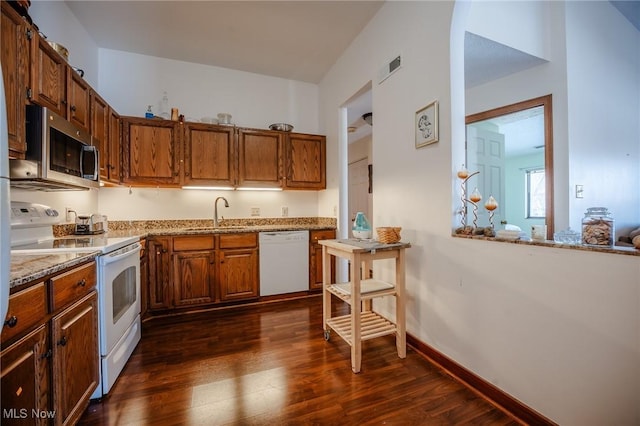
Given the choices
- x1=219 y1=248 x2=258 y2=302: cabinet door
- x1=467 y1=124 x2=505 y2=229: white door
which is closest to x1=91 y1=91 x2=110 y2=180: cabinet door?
x1=219 y1=248 x2=258 y2=302: cabinet door

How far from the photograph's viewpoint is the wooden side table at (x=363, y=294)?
173 cm

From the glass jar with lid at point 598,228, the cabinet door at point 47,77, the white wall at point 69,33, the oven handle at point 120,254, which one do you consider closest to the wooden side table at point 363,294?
the glass jar with lid at point 598,228

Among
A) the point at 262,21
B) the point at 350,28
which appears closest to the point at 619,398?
the point at 350,28

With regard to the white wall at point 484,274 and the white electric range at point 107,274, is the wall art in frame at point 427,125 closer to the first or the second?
the white wall at point 484,274

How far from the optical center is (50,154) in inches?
57.7

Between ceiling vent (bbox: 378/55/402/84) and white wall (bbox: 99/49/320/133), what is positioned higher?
white wall (bbox: 99/49/320/133)

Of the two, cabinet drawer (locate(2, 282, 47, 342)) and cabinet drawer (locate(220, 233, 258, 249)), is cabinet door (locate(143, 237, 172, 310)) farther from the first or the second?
cabinet drawer (locate(2, 282, 47, 342))

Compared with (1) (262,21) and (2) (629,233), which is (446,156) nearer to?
(1) (262,21)

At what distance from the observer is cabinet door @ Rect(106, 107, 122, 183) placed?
2464mm

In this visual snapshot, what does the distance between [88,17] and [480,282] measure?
4.01 metres

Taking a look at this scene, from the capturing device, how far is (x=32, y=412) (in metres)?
0.94

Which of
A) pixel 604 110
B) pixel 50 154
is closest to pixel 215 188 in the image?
pixel 50 154

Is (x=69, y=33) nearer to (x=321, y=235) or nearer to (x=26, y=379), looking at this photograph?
(x=26, y=379)

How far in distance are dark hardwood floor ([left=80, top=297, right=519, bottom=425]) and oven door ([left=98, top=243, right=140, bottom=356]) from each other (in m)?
0.30
